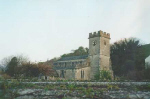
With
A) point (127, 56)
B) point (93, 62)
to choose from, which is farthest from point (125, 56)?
point (93, 62)

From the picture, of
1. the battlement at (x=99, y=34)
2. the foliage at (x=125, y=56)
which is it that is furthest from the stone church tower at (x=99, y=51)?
the foliage at (x=125, y=56)

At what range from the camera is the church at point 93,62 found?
51.8 m

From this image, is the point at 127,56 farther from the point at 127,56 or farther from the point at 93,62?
the point at 93,62

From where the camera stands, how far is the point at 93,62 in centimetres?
5450

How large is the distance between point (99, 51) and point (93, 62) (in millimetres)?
3380

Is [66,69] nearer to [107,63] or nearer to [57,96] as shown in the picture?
[107,63]

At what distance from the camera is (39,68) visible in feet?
83.1

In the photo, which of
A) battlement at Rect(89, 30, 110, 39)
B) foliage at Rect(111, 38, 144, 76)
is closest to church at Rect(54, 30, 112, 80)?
battlement at Rect(89, 30, 110, 39)

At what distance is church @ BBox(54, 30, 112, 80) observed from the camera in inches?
2041

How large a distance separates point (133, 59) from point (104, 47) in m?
8.32

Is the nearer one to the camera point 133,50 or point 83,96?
point 83,96

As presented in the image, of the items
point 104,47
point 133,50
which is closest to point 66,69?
point 104,47

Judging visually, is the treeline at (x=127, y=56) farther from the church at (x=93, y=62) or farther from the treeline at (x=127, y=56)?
the church at (x=93, y=62)

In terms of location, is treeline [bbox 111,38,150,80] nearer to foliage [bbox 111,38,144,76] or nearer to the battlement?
foliage [bbox 111,38,144,76]
